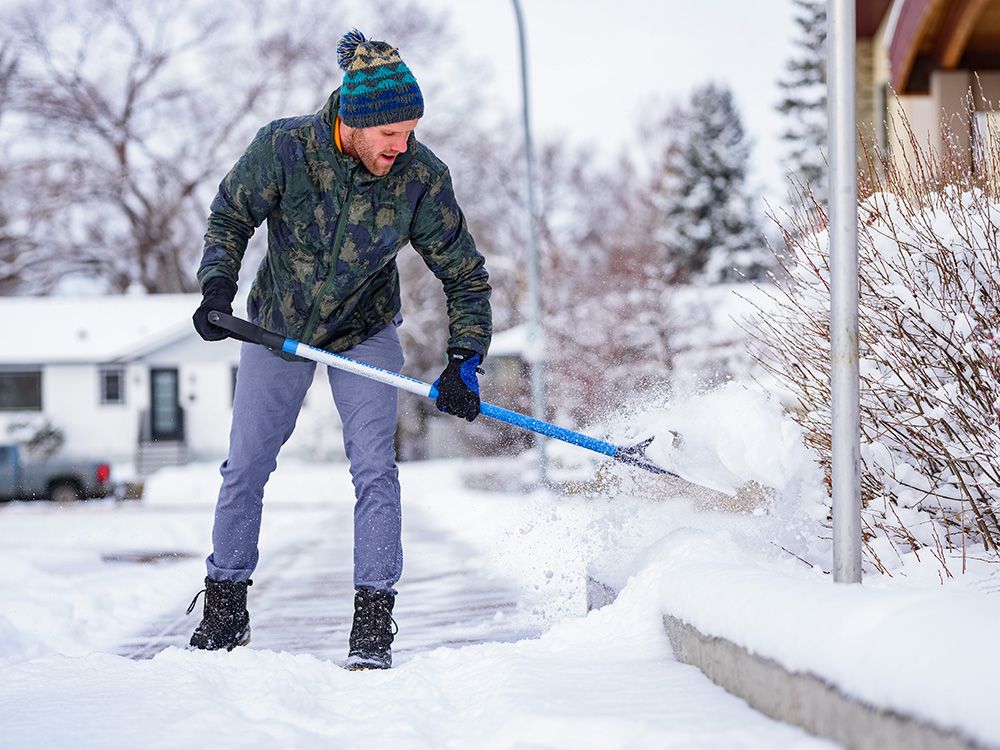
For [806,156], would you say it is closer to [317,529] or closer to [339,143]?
[317,529]

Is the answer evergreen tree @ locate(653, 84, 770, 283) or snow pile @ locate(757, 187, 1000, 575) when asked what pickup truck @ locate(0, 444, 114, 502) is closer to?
snow pile @ locate(757, 187, 1000, 575)

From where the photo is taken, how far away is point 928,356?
362 cm

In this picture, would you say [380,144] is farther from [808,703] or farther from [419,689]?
[808,703]

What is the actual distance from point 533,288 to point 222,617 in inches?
432

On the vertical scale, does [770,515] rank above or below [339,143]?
below

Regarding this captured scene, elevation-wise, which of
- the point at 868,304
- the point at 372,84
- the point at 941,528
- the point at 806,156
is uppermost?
the point at 806,156

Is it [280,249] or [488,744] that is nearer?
[488,744]

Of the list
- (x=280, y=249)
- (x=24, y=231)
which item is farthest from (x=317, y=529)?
(x=24, y=231)

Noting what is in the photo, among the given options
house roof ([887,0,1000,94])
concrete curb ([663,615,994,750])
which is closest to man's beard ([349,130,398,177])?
concrete curb ([663,615,994,750])

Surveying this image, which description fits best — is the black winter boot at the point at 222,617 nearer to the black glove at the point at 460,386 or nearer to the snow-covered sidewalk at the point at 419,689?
the snow-covered sidewalk at the point at 419,689

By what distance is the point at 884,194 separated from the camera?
3.83 meters

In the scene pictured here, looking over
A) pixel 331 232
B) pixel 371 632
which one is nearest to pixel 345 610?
pixel 371 632

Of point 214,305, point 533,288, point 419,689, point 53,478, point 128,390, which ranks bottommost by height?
point 53,478

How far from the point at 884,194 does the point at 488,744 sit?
228 centimetres
